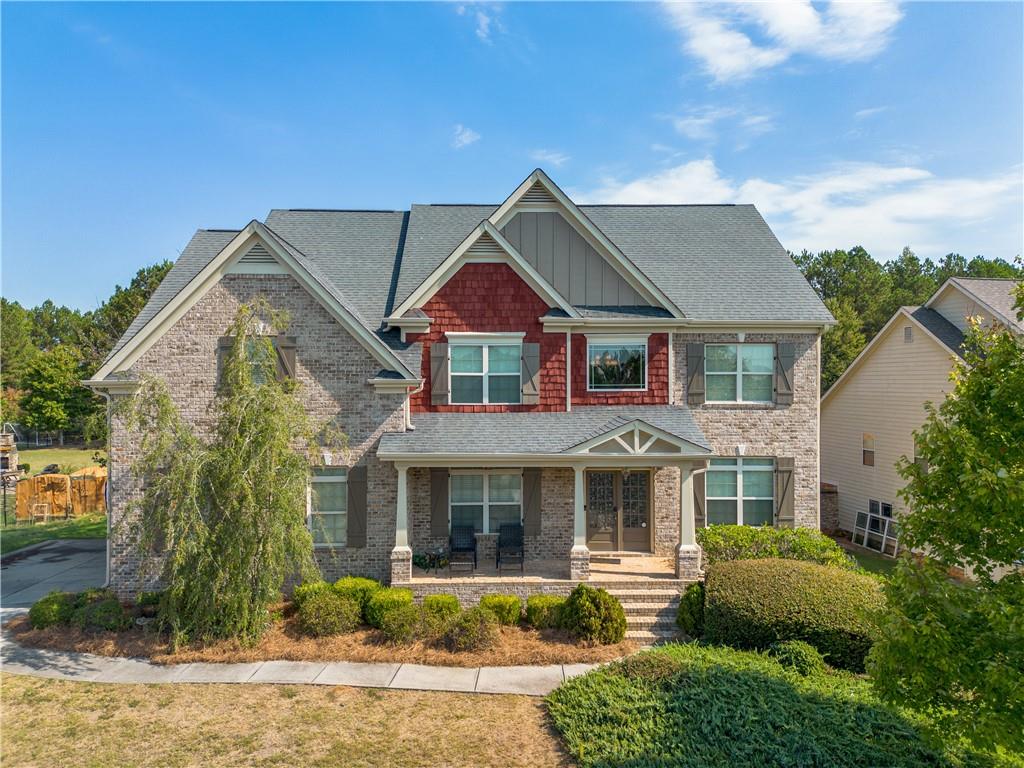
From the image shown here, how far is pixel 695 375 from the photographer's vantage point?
16.5m

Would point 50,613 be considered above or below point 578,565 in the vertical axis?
below

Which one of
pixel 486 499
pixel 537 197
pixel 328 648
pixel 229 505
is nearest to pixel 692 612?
pixel 486 499

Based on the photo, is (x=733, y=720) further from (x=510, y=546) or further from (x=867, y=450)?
(x=867, y=450)

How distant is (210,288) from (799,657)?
14.5 meters

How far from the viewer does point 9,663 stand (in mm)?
11406

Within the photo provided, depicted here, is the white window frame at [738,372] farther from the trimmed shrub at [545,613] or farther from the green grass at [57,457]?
the green grass at [57,457]

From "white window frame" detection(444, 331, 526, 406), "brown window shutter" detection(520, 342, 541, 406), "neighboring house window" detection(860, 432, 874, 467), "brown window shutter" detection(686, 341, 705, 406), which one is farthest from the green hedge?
"neighboring house window" detection(860, 432, 874, 467)

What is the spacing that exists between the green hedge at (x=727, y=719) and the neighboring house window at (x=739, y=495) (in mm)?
6195

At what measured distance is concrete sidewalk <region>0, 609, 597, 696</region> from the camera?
10609 millimetres

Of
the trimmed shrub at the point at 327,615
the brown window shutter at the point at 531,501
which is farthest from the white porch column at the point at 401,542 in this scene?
the brown window shutter at the point at 531,501

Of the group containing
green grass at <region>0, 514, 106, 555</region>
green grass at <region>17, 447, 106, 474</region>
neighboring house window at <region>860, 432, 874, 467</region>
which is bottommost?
green grass at <region>0, 514, 106, 555</region>

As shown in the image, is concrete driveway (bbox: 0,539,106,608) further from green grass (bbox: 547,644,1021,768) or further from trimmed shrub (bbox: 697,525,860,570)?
trimmed shrub (bbox: 697,525,860,570)

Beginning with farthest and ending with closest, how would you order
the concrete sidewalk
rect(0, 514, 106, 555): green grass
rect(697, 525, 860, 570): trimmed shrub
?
rect(0, 514, 106, 555): green grass, rect(697, 525, 860, 570): trimmed shrub, the concrete sidewalk

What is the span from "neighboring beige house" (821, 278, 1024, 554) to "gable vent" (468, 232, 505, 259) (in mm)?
13060
